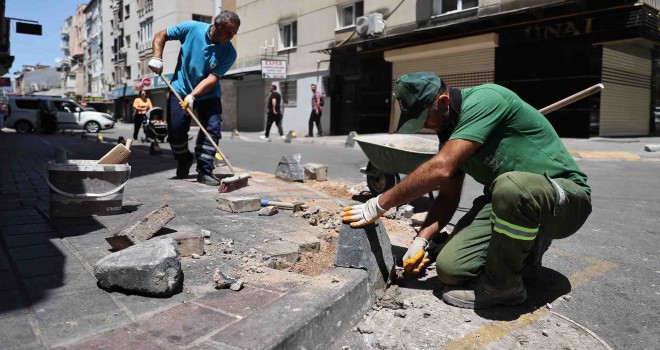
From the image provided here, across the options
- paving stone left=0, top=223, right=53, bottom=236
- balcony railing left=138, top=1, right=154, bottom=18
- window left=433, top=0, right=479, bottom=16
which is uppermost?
balcony railing left=138, top=1, right=154, bottom=18

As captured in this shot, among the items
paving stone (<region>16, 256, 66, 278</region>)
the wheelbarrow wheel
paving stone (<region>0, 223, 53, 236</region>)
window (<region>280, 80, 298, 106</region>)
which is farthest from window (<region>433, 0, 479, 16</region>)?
paving stone (<region>16, 256, 66, 278</region>)

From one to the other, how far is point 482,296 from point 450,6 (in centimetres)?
1565

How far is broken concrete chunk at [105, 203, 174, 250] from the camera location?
2.98m

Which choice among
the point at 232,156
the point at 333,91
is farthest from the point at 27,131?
the point at 232,156

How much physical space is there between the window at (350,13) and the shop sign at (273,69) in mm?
3069

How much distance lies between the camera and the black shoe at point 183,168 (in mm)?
6395

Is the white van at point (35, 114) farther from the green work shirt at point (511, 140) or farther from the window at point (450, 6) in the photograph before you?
the green work shirt at point (511, 140)

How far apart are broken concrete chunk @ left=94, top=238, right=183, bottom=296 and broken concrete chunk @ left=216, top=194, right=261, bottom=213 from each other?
192cm

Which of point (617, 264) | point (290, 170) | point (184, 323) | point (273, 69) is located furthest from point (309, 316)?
point (273, 69)

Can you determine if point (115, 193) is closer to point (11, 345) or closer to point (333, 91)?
point (11, 345)

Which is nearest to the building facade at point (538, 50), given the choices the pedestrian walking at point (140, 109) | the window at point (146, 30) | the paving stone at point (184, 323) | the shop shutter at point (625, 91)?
the shop shutter at point (625, 91)

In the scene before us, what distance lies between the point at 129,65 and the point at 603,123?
43.8 m

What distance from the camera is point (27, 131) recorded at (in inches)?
917

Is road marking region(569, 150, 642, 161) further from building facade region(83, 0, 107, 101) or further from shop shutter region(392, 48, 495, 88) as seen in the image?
building facade region(83, 0, 107, 101)
